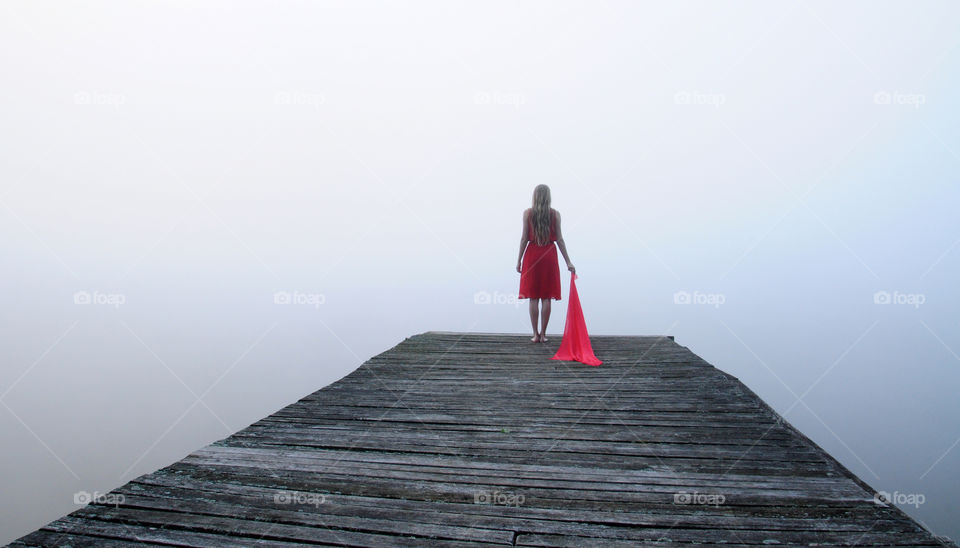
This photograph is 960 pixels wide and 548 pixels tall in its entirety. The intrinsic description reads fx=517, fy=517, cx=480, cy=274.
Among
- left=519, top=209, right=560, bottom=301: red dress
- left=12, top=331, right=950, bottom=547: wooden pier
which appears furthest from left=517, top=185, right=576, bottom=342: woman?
left=12, top=331, right=950, bottom=547: wooden pier

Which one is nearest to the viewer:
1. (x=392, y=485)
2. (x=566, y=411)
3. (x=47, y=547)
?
(x=47, y=547)

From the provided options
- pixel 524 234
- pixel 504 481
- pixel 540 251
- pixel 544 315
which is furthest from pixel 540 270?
pixel 504 481

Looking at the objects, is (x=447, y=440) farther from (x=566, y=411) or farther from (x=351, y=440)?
(x=566, y=411)

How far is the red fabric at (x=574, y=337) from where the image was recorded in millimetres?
6246

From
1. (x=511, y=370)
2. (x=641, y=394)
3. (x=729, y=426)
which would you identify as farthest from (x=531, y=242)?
(x=729, y=426)

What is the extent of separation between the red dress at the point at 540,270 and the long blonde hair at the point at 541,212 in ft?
0.28

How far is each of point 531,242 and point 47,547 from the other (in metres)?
5.41

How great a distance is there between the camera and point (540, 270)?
6.68m

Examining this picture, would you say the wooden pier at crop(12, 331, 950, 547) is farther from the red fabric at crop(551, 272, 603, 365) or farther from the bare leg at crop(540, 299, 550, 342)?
the bare leg at crop(540, 299, 550, 342)

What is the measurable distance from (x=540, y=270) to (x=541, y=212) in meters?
0.76

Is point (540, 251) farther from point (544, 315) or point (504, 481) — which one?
point (504, 481)

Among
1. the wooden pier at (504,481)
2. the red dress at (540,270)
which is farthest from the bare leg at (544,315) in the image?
the wooden pier at (504,481)

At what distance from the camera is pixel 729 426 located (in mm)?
3877

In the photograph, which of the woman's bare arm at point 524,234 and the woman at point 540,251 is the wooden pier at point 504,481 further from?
the woman's bare arm at point 524,234
